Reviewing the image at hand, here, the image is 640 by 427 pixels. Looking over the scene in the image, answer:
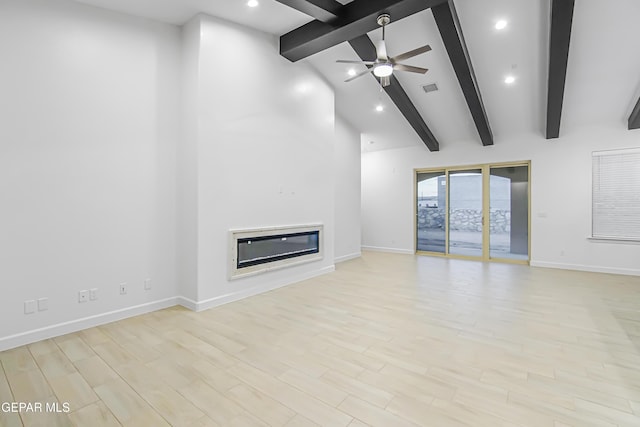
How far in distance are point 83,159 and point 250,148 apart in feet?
6.46

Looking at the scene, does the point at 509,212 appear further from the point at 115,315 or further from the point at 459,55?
the point at 115,315

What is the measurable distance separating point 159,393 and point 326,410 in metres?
1.17

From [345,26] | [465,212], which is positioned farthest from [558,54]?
[465,212]

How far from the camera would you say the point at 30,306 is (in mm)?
3029

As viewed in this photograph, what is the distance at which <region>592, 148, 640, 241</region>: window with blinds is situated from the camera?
6.01 meters

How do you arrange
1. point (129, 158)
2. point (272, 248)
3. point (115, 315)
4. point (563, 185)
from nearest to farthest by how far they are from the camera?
point (115, 315) < point (129, 158) < point (272, 248) < point (563, 185)

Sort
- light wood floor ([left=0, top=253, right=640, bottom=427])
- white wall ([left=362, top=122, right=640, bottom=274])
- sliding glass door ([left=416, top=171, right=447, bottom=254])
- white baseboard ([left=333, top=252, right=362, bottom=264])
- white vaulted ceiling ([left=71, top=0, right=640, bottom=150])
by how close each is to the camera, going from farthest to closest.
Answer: sliding glass door ([left=416, top=171, right=447, bottom=254])
white baseboard ([left=333, top=252, right=362, bottom=264])
white wall ([left=362, top=122, right=640, bottom=274])
white vaulted ceiling ([left=71, top=0, right=640, bottom=150])
light wood floor ([left=0, top=253, right=640, bottom=427])

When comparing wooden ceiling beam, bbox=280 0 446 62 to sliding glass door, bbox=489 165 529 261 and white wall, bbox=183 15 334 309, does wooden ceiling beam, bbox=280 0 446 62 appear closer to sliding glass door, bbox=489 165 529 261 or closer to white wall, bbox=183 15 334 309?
white wall, bbox=183 15 334 309

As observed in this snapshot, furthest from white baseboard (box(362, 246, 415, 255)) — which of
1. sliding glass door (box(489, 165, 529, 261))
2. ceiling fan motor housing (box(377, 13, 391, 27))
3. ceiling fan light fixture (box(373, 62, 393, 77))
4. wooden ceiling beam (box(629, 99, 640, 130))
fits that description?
ceiling fan motor housing (box(377, 13, 391, 27))

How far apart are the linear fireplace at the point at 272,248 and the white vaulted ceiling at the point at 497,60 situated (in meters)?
2.93

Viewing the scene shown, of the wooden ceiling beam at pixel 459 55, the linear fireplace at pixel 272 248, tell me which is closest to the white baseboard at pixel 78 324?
the linear fireplace at pixel 272 248

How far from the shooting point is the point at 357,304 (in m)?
4.21

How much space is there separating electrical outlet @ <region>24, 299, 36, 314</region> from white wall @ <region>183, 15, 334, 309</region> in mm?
1514

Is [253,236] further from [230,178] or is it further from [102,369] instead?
[102,369]
